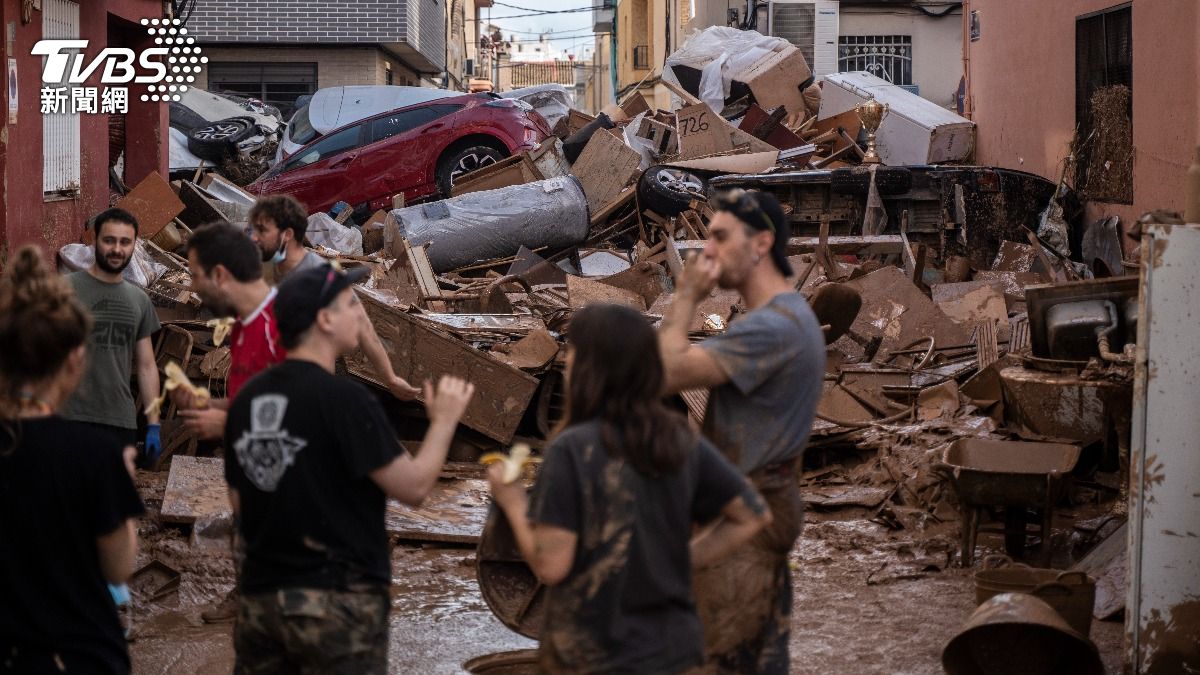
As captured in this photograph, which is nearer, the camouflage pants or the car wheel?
the camouflage pants

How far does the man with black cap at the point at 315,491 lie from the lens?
333 cm

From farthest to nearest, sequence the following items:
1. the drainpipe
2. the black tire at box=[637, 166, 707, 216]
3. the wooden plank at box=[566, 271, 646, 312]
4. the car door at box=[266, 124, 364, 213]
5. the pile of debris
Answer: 1. the drainpipe
2. the car door at box=[266, 124, 364, 213]
3. the black tire at box=[637, 166, 707, 216]
4. the wooden plank at box=[566, 271, 646, 312]
5. the pile of debris

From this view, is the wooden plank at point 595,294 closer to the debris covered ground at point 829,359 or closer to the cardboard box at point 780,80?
the debris covered ground at point 829,359

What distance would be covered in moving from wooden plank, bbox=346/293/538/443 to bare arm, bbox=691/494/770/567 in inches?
233

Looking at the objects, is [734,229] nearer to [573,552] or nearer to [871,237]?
[573,552]

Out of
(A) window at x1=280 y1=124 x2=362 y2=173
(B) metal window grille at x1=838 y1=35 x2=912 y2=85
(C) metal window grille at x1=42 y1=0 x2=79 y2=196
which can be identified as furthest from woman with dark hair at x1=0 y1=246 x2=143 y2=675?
(B) metal window grille at x1=838 y1=35 x2=912 y2=85

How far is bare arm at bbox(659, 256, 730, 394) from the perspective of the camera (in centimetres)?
359

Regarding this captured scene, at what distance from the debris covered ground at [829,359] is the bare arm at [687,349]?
2.61 m

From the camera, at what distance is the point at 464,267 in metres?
15.2

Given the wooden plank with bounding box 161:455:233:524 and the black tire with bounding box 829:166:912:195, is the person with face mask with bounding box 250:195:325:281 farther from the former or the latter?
the black tire with bounding box 829:166:912:195

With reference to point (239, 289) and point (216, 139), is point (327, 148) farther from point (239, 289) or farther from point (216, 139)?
point (239, 289)

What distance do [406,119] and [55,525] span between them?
17.4 meters

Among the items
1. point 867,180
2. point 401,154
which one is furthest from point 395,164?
point 867,180

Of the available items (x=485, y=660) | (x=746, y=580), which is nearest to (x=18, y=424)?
(x=746, y=580)
